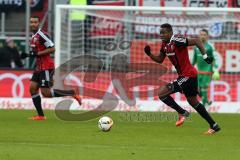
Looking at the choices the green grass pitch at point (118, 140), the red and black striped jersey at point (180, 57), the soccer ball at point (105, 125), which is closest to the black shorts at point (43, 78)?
the green grass pitch at point (118, 140)

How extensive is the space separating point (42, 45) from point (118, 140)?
15.3 ft

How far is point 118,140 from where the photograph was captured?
13.1 meters

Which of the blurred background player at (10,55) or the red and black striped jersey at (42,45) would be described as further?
the blurred background player at (10,55)

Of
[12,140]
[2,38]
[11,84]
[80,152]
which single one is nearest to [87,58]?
[11,84]

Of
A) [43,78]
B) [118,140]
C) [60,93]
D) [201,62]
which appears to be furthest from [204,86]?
[118,140]

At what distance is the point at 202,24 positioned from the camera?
2189cm

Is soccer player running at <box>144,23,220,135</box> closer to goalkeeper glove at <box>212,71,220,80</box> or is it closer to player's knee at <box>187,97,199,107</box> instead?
player's knee at <box>187,97,199,107</box>

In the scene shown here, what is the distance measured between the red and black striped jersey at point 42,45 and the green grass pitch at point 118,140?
122 cm

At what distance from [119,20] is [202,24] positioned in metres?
2.33

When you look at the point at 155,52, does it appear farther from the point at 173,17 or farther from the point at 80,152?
the point at 80,152

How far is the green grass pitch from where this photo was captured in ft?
36.2

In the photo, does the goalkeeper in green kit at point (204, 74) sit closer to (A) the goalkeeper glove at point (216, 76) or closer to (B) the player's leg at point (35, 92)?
(A) the goalkeeper glove at point (216, 76)

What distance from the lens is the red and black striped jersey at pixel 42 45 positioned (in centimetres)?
1697

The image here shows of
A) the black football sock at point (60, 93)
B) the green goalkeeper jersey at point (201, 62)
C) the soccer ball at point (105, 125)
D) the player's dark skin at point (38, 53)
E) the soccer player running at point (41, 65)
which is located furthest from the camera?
the green goalkeeper jersey at point (201, 62)
